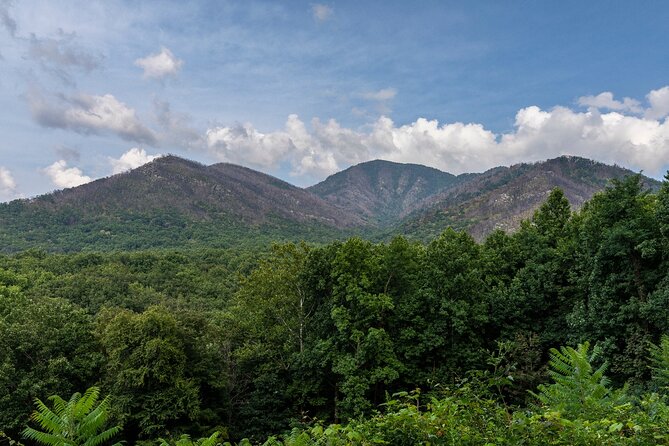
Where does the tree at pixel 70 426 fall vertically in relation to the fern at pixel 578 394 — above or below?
above

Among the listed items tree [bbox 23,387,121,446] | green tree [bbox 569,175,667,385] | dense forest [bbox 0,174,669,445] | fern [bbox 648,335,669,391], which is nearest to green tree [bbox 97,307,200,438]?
dense forest [bbox 0,174,669,445]

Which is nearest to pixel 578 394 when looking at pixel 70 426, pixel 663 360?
pixel 663 360

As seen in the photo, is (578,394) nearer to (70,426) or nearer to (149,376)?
(70,426)

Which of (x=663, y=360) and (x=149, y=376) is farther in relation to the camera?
(x=149, y=376)

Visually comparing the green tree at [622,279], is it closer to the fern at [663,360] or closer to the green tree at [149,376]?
the fern at [663,360]

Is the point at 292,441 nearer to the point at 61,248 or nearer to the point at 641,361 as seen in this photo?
the point at 641,361

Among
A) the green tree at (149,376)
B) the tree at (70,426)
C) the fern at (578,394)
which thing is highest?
the tree at (70,426)

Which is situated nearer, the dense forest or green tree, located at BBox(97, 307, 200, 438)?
green tree, located at BBox(97, 307, 200, 438)

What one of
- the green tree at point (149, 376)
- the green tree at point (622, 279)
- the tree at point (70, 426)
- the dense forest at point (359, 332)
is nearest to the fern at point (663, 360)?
the dense forest at point (359, 332)

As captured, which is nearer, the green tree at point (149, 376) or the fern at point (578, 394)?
the fern at point (578, 394)

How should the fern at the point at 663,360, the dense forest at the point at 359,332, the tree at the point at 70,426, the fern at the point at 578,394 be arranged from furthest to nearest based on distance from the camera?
the dense forest at the point at 359,332
the fern at the point at 663,360
the tree at the point at 70,426
the fern at the point at 578,394

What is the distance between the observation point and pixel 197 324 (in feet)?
71.6

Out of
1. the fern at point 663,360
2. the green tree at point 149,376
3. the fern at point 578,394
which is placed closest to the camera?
the fern at point 578,394

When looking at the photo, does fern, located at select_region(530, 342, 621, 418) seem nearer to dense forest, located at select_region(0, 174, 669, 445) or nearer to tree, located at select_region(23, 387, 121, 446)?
tree, located at select_region(23, 387, 121, 446)
